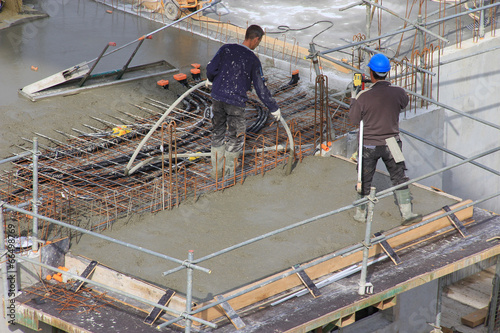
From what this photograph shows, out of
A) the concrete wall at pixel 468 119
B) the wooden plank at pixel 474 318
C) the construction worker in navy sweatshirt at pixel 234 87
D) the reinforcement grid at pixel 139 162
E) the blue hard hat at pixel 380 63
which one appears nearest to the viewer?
the blue hard hat at pixel 380 63

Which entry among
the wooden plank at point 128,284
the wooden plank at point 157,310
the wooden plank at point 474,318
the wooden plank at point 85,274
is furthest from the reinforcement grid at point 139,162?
the wooden plank at point 474,318

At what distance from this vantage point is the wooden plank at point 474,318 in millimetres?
12156

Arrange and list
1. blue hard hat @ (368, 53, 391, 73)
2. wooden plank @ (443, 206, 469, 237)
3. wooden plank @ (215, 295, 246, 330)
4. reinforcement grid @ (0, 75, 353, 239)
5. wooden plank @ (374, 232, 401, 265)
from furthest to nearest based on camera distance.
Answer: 1. reinforcement grid @ (0, 75, 353, 239)
2. wooden plank @ (443, 206, 469, 237)
3. wooden plank @ (374, 232, 401, 265)
4. blue hard hat @ (368, 53, 391, 73)
5. wooden plank @ (215, 295, 246, 330)

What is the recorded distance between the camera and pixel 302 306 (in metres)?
7.10

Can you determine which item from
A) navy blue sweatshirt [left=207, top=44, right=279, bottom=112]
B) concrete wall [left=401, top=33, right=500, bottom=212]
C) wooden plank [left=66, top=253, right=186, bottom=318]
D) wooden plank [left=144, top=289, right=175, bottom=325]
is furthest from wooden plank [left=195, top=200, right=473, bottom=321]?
concrete wall [left=401, top=33, right=500, bottom=212]

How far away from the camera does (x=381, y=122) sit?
7902 millimetres

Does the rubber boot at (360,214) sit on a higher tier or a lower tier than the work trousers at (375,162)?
lower

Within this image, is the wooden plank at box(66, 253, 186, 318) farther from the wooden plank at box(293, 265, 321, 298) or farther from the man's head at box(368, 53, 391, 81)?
the man's head at box(368, 53, 391, 81)

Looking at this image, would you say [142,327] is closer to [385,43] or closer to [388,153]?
[388,153]

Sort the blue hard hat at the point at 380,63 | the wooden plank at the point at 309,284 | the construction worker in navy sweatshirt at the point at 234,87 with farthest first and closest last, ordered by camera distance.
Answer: the construction worker in navy sweatshirt at the point at 234,87, the blue hard hat at the point at 380,63, the wooden plank at the point at 309,284

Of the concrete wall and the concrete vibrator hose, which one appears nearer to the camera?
the concrete vibrator hose

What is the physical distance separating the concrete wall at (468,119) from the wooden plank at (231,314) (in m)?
5.78

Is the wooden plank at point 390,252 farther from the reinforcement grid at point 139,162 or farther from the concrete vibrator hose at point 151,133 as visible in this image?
the reinforcement grid at point 139,162

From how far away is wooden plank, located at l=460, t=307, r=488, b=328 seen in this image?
39.9 feet
